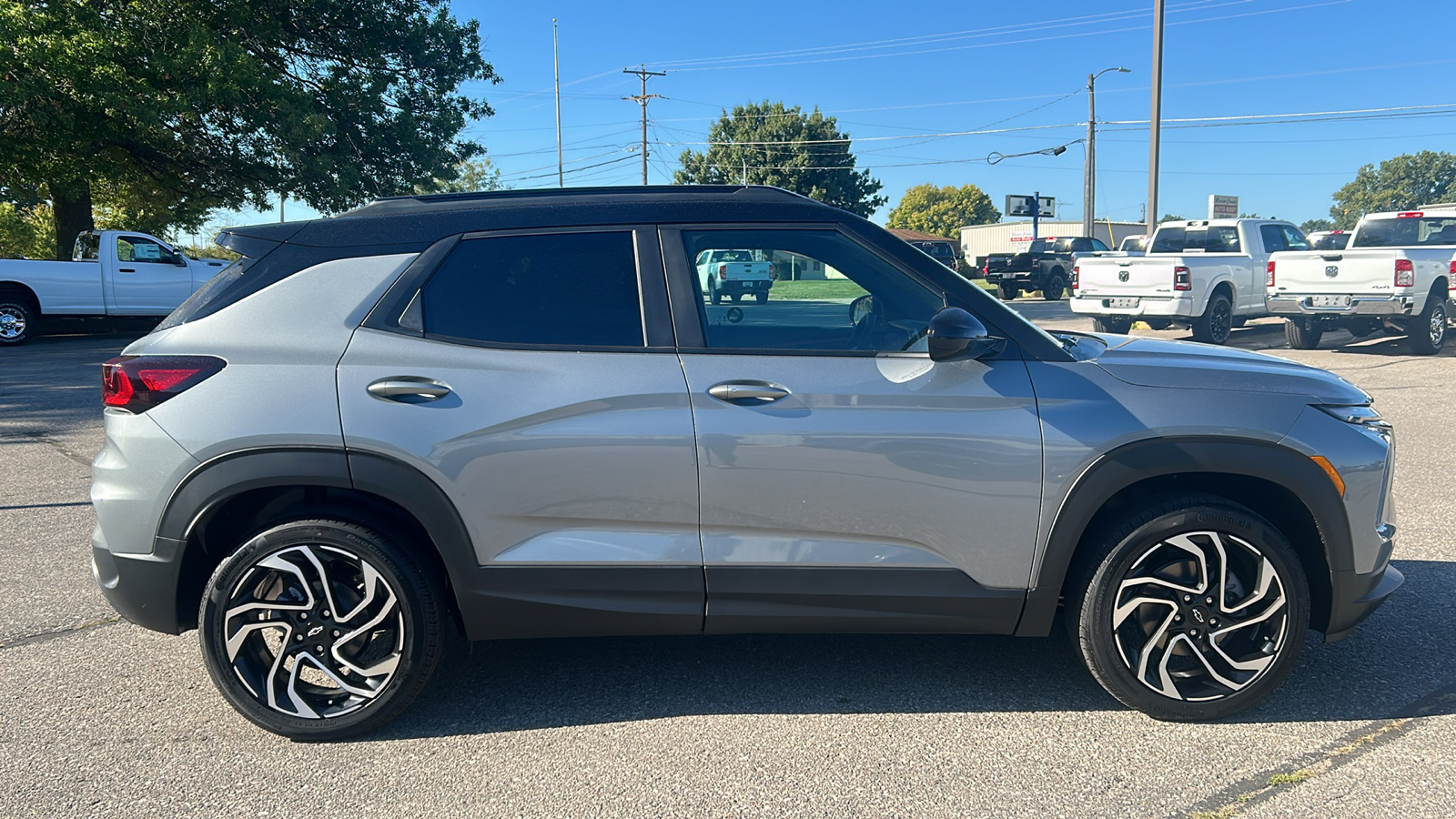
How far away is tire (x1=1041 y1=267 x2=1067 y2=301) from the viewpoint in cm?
3244

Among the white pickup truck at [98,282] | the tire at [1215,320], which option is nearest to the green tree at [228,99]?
the white pickup truck at [98,282]

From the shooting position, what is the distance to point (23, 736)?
10.8ft

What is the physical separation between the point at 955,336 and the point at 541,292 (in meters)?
1.34

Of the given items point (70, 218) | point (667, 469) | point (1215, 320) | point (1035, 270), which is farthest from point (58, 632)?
point (1035, 270)

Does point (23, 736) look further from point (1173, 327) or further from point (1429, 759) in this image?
point (1173, 327)

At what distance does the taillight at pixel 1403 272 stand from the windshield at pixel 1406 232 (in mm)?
1839

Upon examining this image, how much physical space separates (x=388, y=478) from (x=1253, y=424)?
276 centimetres

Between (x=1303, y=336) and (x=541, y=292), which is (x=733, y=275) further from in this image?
(x=1303, y=336)

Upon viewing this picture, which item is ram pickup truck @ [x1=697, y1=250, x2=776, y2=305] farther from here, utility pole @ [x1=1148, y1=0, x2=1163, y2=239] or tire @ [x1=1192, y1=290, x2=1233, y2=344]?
utility pole @ [x1=1148, y1=0, x2=1163, y2=239]

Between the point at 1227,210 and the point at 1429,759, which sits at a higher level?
the point at 1227,210

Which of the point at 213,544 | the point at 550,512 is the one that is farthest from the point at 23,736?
the point at 550,512

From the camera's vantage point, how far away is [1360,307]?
1359 centimetres

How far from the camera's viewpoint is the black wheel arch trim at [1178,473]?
3.18 meters

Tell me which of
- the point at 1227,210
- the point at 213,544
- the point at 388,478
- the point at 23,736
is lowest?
the point at 23,736
